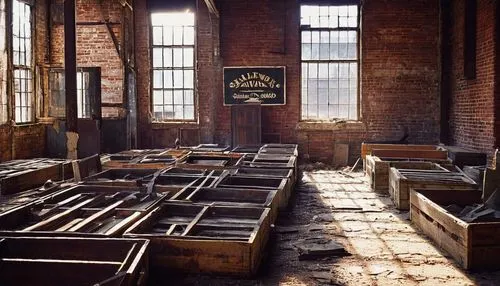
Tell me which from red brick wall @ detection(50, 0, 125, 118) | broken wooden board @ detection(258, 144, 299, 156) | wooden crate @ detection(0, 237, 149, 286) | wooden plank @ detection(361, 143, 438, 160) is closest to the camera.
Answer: wooden crate @ detection(0, 237, 149, 286)

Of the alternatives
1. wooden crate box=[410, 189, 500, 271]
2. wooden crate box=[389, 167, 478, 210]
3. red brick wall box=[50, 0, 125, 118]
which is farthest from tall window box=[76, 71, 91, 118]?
wooden crate box=[410, 189, 500, 271]

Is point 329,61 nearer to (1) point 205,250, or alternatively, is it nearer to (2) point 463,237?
(2) point 463,237

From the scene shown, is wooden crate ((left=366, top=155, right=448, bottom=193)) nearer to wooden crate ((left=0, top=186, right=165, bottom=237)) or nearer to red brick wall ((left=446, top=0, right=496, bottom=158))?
red brick wall ((left=446, top=0, right=496, bottom=158))

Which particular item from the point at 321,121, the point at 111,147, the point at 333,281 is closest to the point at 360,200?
the point at 333,281

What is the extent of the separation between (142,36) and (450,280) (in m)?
10.3

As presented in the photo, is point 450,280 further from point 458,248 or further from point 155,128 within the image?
point 155,128

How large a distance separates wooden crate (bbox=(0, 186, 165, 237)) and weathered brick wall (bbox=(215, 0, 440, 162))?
6.73m

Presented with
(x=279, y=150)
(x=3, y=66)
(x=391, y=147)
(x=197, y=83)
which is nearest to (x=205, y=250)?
(x=279, y=150)

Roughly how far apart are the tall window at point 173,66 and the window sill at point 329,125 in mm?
2862

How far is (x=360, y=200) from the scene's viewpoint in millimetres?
7910

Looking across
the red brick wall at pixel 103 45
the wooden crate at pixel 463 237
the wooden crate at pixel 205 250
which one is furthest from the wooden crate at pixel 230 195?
the red brick wall at pixel 103 45

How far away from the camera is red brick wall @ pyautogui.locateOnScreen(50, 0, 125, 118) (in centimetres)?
1223

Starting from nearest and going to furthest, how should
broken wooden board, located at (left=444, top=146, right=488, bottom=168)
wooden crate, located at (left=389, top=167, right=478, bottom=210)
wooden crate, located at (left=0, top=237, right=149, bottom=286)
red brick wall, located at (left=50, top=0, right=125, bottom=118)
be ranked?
wooden crate, located at (left=0, top=237, right=149, bottom=286) → wooden crate, located at (left=389, top=167, right=478, bottom=210) → broken wooden board, located at (left=444, top=146, right=488, bottom=168) → red brick wall, located at (left=50, top=0, right=125, bottom=118)

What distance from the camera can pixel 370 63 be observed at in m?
12.2
